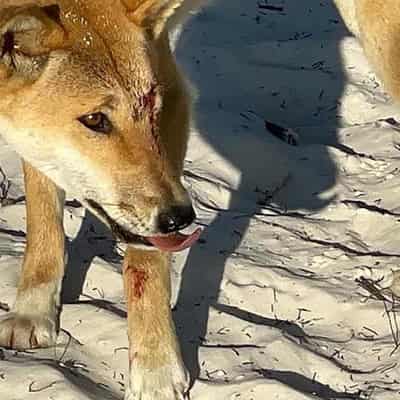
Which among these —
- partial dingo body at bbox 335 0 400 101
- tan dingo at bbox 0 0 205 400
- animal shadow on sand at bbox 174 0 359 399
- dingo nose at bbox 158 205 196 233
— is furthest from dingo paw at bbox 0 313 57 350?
partial dingo body at bbox 335 0 400 101

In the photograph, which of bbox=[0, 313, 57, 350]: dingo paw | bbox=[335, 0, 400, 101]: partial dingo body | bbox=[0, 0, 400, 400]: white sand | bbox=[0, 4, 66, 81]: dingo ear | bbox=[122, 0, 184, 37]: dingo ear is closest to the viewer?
bbox=[0, 4, 66, 81]: dingo ear

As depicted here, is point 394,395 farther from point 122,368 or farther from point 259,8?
point 259,8

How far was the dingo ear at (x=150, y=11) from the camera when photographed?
4.43 m

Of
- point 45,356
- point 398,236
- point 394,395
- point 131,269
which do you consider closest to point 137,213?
point 131,269

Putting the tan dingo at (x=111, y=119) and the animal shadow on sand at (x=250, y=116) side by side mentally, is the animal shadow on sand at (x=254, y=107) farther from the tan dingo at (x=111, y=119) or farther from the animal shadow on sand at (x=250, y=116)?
the tan dingo at (x=111, y=119)

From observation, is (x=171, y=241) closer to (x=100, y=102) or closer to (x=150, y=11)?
Result: (x=100, y=102)

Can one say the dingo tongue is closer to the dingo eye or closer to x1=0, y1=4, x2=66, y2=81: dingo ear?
the dingo eye

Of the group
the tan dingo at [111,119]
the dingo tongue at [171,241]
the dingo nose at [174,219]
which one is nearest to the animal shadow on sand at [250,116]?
the tan dingo at [111,119]

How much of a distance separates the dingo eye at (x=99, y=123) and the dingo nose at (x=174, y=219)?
36cm

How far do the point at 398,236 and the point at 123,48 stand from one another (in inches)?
84.1

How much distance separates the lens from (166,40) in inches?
188

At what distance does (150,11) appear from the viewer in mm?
4449

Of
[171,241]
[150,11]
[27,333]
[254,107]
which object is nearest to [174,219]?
[171,241]

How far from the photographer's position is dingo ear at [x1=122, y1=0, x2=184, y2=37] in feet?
14.5
